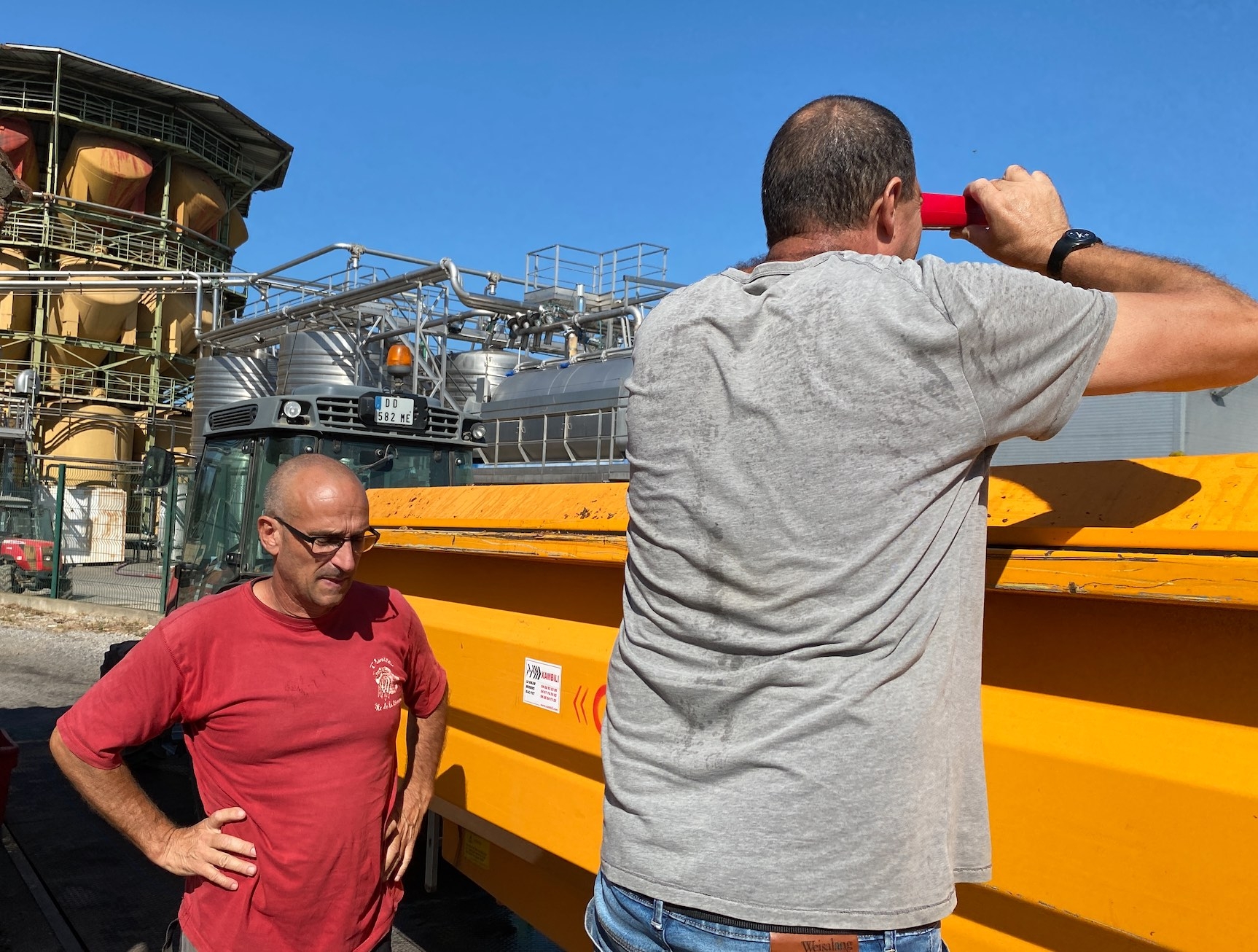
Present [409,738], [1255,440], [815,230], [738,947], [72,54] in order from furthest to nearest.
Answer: [72,54], [1255,440], [409,738], [815,230], [738,947]

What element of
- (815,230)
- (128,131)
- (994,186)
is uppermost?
(128,131)

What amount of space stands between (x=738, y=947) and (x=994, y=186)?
1.25 m

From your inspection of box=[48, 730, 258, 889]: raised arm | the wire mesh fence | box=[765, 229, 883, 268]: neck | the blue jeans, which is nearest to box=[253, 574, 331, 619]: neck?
box=[48, 730, 258, 889]: raised arm

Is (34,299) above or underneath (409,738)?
above

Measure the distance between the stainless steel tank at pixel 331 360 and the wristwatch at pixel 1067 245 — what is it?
17.1 metres

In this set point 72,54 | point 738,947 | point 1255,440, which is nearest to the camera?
point 738,947

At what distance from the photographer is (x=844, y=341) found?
1392 millimetres

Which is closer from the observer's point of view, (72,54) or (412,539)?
(412,539)

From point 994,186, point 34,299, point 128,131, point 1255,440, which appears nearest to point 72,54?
point 128,131

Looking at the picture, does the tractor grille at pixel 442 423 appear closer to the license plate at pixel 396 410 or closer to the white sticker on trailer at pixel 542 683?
the license plate at pixel 396 410

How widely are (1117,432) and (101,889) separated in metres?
7.71

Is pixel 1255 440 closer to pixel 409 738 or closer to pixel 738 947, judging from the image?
pixel 409 738

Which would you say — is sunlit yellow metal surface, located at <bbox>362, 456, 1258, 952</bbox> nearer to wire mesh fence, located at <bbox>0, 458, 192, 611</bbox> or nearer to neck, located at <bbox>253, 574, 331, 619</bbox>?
neck, located at <bbox>253, 574, 331, 619</bbox>

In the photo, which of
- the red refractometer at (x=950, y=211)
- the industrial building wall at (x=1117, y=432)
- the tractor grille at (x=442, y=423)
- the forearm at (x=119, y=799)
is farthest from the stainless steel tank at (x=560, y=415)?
the red refractometer at (x=950, y=211)
